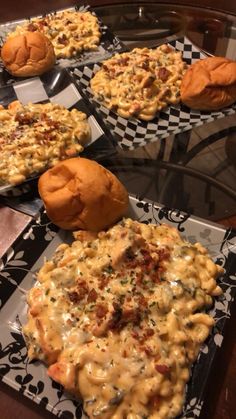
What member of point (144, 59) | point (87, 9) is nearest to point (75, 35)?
point (87, 9)

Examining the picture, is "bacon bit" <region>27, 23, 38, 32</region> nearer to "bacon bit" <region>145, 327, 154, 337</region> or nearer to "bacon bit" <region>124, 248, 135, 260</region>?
"bacon bit" <region>124, 248, 135, 260</region>

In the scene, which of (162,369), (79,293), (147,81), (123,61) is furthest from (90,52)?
(162,369)

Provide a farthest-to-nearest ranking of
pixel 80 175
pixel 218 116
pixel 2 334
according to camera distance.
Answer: pixel 218 116, pixel 80 175, pixel 2 334

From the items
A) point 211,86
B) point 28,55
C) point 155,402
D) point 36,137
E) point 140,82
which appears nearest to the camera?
point 155,402

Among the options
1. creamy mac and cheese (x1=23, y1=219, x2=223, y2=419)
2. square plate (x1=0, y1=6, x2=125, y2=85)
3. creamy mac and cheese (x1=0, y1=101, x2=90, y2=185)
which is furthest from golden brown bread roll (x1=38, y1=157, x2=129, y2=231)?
square plate (x1=0, y1=6, x2=125, y2=85)

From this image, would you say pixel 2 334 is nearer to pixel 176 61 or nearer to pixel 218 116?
pixel 218 116

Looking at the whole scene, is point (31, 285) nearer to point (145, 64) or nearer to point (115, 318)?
point (115, 318)
